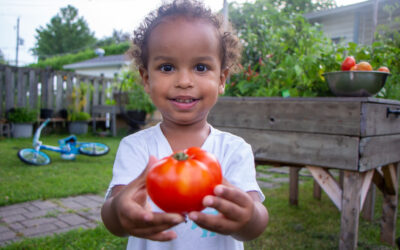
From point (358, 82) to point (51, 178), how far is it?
3.97m

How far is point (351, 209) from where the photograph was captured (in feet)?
7.73

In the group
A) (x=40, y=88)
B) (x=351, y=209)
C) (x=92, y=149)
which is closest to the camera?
(x=351, y=209)

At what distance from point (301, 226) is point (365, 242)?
0.58m

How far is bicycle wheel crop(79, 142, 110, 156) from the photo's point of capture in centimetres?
598

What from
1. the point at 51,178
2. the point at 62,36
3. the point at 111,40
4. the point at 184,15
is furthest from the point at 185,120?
the point at 111,40

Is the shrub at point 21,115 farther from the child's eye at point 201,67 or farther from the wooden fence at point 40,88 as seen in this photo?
the child's eye at point 201,67

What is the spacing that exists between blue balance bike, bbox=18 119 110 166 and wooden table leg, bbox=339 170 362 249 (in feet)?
15.5

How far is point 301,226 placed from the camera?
3.29 metres

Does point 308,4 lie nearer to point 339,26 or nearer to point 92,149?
point 339,26

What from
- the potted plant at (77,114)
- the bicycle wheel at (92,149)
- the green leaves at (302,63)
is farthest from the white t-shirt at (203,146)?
the potted plant at (77,114)

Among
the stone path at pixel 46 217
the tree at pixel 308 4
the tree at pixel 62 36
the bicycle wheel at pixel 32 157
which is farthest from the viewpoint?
the tree at pixel 62 36

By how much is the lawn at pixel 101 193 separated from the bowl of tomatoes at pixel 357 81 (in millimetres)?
1346

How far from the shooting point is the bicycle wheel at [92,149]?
A: 5980mm

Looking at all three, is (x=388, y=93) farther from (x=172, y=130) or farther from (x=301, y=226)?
(x=172, y=130)
